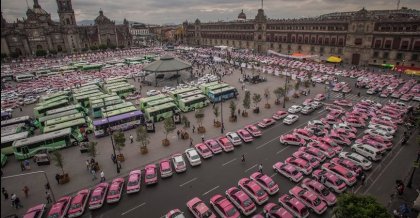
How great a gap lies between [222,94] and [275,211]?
32.1 m

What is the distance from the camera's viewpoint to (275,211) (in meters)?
21.0

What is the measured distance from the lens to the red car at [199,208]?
20888mm

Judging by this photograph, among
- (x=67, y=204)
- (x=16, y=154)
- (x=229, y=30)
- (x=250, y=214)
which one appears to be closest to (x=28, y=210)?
(x=67, y=204)

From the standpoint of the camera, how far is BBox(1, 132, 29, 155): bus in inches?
1338

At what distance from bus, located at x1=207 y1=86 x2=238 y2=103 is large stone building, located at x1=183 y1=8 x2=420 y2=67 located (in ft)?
159

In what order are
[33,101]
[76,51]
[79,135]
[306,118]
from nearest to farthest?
[79,135] → [306,118] → [33,101] → [76,51]

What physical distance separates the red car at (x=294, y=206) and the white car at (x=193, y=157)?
34.9ft

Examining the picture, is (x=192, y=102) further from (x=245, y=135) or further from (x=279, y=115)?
(x=279, y=115)

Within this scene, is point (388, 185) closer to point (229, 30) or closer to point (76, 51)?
point (229, 30)

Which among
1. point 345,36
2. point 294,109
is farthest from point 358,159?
point 345,36

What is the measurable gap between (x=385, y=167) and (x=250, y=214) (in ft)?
57.8

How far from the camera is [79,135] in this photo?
3691cm

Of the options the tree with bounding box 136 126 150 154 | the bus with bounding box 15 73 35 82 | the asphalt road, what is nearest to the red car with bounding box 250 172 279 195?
the asphalt road

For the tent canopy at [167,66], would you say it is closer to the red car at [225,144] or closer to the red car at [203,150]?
the red car at [225,144]
